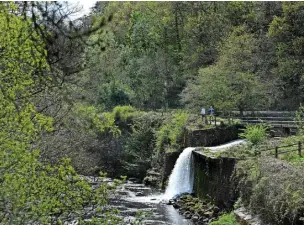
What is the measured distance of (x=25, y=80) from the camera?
667 centimetres

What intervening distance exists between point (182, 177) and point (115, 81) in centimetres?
1969

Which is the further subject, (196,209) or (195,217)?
(196,209)

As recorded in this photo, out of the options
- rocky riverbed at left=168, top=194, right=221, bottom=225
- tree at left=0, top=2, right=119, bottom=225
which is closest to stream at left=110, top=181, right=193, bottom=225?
rocky riverbed at left=168, top=194, right=221, bottom=225

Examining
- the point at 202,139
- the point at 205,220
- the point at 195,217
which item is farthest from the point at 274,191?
the point at 202,139

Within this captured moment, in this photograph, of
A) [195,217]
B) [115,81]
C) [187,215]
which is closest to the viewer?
[195,217]

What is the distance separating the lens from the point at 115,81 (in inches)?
1615

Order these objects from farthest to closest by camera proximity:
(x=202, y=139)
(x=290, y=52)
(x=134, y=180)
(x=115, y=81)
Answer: (x=115, y=81) < (x=134, y=180) < (x=290, y=52) < (x=202, y=139)

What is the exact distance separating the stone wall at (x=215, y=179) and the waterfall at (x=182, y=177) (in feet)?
2.04

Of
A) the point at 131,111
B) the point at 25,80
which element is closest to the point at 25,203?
the point at 25,80

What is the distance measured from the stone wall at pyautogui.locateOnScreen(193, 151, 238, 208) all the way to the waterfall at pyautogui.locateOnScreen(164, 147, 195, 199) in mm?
623

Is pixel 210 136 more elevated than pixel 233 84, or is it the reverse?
pixel 233 84

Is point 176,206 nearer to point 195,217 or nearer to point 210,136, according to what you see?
point 195,217

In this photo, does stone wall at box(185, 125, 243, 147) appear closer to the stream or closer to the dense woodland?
the dense woodland

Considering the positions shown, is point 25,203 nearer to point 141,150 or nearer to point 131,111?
point 141,150
